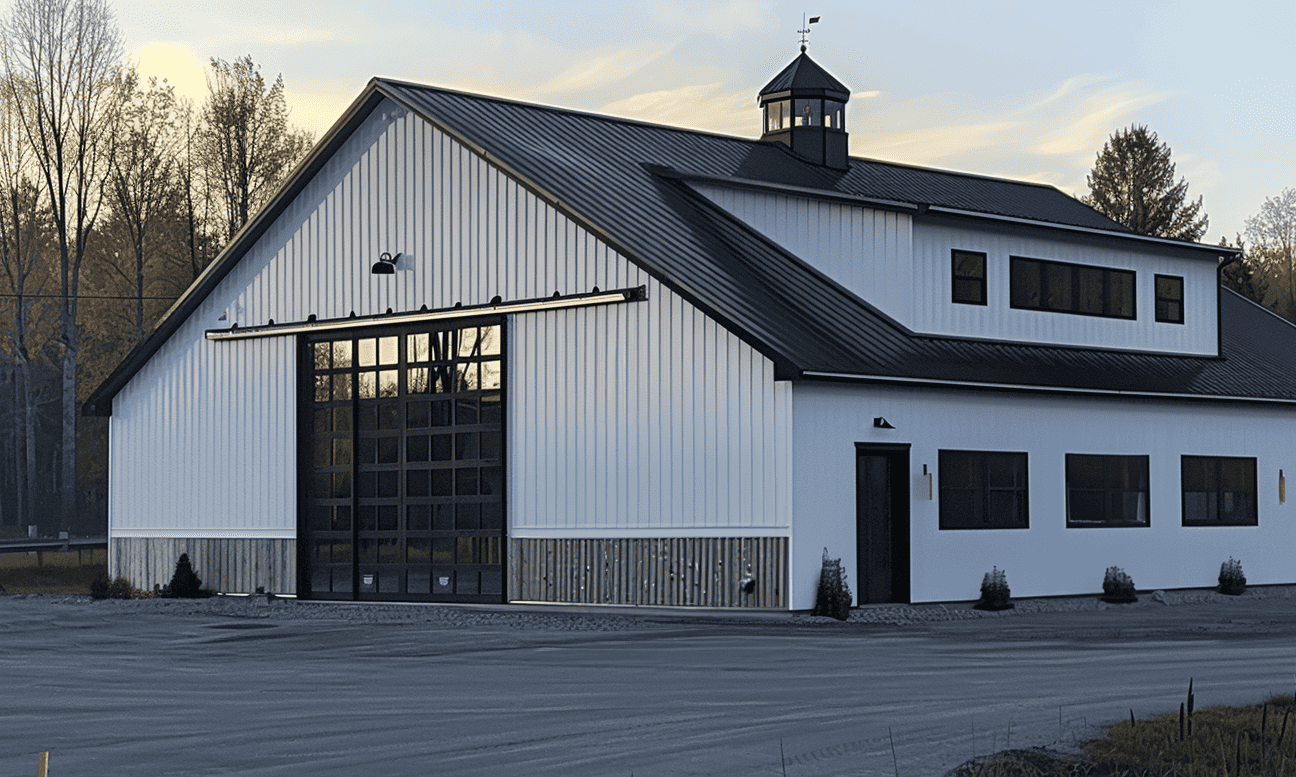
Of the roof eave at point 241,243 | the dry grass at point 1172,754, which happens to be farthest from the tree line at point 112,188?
the dry grass at point 1172,754

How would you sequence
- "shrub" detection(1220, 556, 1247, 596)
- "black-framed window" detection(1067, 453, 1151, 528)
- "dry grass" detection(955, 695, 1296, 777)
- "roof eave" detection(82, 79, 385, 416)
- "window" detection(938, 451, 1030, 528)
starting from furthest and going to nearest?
"shrub" detection(1220, 556, 1247, 596) < "roof eave" detection(82, 79, 385, 416) < "black-framed window" detection(1067, 453, 1151, 528) < "window" detection(938, 451, 1030, 528) < "dry grass" detection(955, 695, 1296, 777)

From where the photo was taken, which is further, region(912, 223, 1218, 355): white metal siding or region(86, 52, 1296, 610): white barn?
region(912, 223, 1218, 355): white metal siding

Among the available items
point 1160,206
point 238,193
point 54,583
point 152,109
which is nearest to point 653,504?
point 54,583

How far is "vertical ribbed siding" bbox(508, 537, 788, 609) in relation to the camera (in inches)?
Result: 952

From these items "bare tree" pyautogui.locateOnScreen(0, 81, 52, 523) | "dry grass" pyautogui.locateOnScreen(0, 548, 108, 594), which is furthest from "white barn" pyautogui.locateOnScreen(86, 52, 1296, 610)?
"bare tree" pyautogui.locateOnScreen(0, 81, 52, 523)

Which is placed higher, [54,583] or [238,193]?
[238,193]

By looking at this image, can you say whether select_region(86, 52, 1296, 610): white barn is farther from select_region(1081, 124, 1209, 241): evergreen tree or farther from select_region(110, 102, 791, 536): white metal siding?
select_region(1081, 124, 1209, 241): evergreen tree

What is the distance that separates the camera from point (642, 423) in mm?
25500

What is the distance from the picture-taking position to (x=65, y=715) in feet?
47.9

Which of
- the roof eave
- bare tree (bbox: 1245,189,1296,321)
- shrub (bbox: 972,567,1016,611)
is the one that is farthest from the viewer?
bare tree (bbox: 1245,189,1296,321)

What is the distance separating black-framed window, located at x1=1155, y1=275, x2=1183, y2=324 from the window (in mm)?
6514

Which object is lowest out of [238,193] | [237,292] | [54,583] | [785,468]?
[54,583]

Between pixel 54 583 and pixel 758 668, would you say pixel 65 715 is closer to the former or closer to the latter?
pixel 758 668

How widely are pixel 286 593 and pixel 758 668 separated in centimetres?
1437
